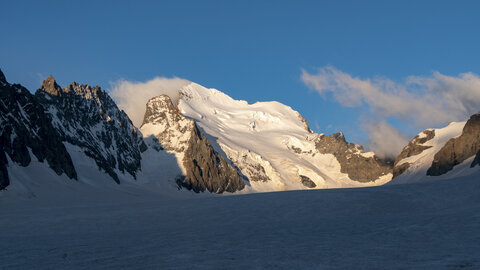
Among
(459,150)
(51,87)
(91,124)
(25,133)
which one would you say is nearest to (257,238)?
(25,133)

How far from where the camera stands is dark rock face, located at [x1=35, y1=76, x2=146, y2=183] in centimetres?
14612

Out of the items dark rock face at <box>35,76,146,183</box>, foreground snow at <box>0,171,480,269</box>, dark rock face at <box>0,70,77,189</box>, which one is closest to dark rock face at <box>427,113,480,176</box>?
dark rock face at <box>35,76,146,183</box>

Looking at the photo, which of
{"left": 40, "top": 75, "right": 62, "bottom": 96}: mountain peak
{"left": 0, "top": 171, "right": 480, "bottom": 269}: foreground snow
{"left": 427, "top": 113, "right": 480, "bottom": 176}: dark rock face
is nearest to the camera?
{"left": 0, "top": 171, "right": 480, "bottom": 269}: foreground snow

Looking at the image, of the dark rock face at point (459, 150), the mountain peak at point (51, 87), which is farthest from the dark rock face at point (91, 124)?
the dark rock face at point (459, 150)

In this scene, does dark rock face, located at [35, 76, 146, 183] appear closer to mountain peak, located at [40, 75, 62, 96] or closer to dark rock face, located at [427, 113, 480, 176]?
mountain peak, located at [40, 75, 62, 96]

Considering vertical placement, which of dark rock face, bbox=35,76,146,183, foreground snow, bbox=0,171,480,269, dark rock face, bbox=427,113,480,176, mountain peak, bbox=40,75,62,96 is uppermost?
mountain peak, bbox=40,75,62,96

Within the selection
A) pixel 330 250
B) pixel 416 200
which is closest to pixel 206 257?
pixel 330 250

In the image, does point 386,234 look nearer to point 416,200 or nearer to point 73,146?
point 416,200

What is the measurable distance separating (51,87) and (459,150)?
16222 cm

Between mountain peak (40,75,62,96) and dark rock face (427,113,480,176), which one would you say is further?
mountain peak (40,75,62,96)

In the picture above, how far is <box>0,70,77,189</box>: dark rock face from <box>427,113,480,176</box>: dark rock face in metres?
→ 135

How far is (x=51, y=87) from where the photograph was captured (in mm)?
165250

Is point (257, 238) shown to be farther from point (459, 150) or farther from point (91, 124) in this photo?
point (459, 150)

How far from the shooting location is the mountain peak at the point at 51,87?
163725 mm
